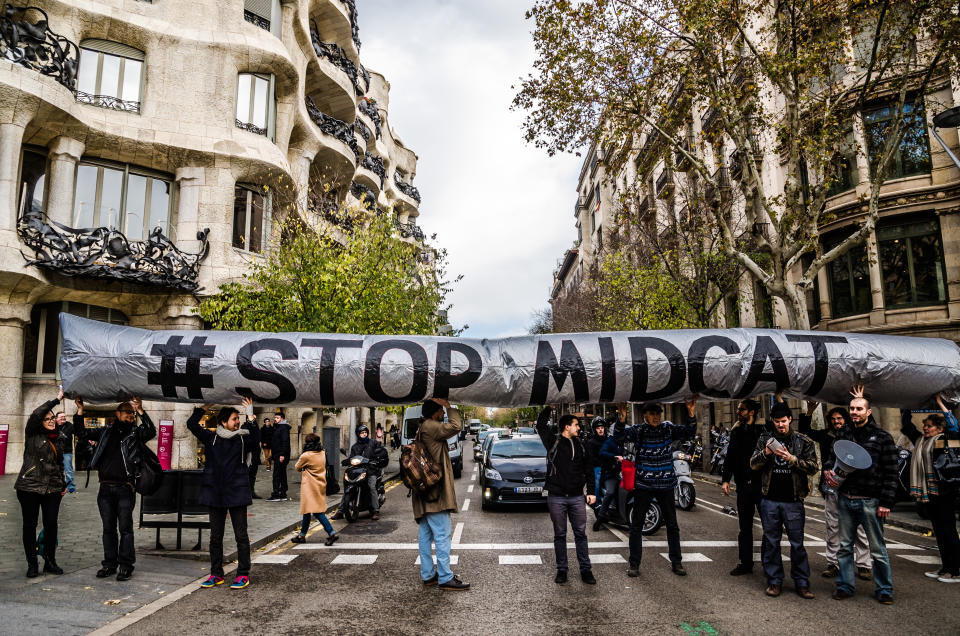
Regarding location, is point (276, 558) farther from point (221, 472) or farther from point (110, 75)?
point (110, 75)

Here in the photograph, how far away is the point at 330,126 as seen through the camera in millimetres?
25391

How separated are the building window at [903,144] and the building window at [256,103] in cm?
1953

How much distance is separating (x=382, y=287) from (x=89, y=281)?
27.6 ft

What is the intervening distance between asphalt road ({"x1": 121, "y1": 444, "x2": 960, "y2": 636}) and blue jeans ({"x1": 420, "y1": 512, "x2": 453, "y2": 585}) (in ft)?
0.70

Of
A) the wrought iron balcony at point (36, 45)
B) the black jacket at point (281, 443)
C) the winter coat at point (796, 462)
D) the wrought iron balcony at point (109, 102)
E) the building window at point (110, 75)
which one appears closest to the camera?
the winter coat at point (796, 462)

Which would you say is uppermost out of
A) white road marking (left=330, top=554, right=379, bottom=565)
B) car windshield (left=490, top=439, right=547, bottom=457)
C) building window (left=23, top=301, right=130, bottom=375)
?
building window (left=23, top=301, right=130, bottom=375)

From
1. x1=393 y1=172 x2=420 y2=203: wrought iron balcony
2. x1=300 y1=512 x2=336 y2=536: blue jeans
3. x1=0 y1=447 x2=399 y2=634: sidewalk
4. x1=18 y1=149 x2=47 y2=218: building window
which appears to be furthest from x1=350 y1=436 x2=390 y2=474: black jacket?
x1=393 y1=172 x2=420 y2=203: wrought iron balcony

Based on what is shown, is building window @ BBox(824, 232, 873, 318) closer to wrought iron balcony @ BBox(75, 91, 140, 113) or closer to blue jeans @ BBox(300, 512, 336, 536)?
blue jeans @ BBox(300, 512, 336, 536)

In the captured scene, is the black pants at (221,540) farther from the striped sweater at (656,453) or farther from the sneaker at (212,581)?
the striped sweater at (656,453)

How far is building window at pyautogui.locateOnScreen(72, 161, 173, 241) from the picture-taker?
18.4 m

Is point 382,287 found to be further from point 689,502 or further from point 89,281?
point 689,502

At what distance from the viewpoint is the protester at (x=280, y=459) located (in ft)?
45.6

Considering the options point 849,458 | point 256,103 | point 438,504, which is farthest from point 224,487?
point 256,103

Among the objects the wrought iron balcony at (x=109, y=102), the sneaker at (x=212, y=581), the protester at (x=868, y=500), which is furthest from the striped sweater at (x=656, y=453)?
the wrought iron balcony at (x=109, y=102)
